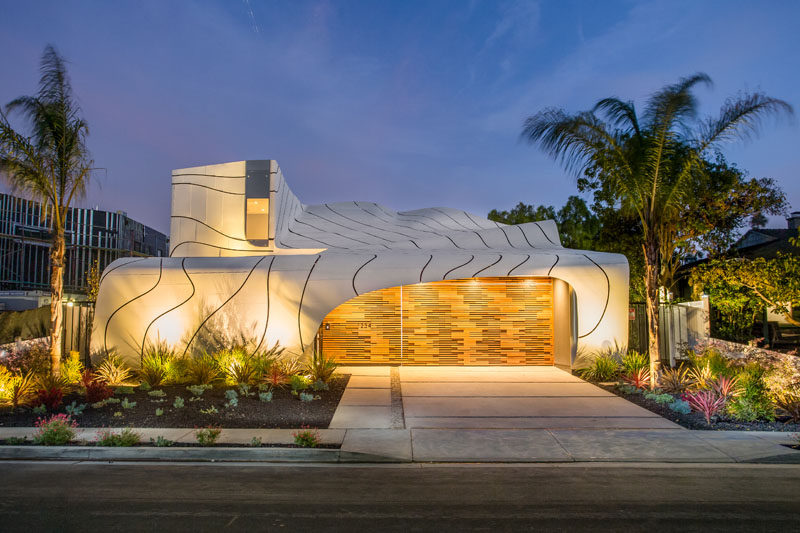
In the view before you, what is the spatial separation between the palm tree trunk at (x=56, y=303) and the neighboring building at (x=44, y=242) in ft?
51.3

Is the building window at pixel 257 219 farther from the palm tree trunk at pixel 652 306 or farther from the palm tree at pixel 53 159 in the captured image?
the palm tree trunk at pixel 652 306

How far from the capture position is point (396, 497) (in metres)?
5.11

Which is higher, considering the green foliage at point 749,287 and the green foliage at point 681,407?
the green foliage at point 749,287

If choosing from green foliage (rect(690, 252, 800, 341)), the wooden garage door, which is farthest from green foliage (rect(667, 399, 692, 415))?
green foliage (rect(690, 252, 800, 341))

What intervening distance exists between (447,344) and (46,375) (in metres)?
10.5

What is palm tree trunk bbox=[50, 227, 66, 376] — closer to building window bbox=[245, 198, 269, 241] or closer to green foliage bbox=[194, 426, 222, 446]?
green foliage bbox=[194, 426, 222, 446]

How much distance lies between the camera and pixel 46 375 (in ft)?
33.7

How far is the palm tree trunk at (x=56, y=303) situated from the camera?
10.2 metres

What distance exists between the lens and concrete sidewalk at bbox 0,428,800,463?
6.48 meters

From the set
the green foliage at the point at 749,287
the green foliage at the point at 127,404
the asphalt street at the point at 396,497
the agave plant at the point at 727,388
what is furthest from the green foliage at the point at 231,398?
the green foliage at the point at 749,287

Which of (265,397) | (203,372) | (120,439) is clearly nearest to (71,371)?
(203,372)

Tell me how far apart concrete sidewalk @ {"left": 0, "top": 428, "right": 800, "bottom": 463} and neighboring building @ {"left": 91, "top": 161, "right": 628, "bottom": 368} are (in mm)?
6045

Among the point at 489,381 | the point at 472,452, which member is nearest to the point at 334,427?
the point at 472,452

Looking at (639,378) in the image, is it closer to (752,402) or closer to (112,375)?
(752,402)
